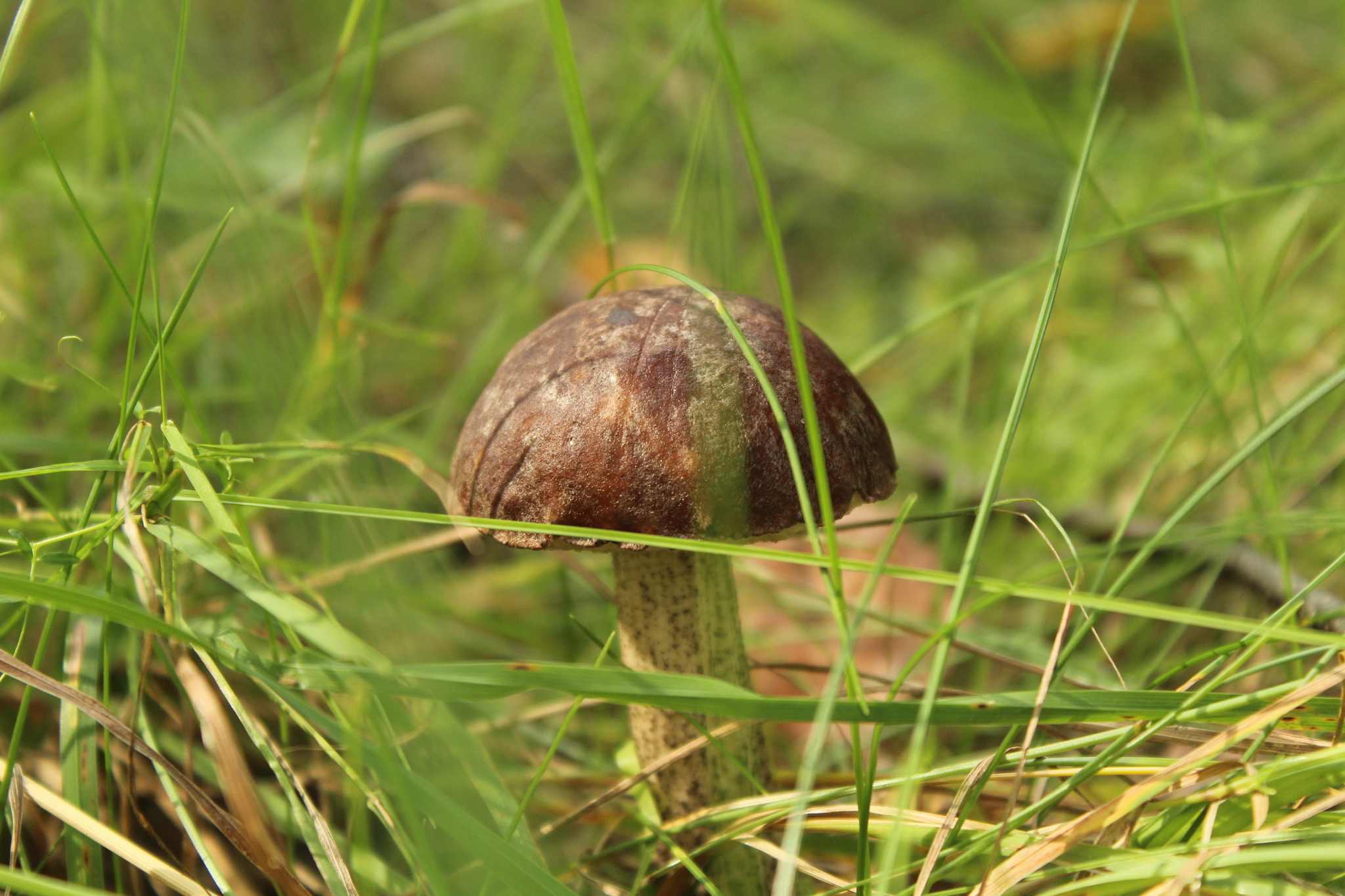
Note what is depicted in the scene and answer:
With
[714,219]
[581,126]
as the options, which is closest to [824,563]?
[581,126]

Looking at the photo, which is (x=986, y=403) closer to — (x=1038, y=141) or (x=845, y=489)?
(x=845, y=489)

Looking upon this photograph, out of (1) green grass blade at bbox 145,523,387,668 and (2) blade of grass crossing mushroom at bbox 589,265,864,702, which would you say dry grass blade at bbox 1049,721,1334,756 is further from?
(1) green grass blade at bbox 145,523,387,668

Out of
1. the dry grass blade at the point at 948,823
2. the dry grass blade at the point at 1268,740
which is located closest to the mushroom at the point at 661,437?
the dry grass blade at the point at 948,823

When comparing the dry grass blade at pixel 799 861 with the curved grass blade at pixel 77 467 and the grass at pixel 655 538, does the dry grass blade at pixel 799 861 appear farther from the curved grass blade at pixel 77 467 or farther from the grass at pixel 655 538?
the curved grass blade at pixel 77 467

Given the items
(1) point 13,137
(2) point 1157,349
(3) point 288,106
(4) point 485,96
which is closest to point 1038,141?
(2) point 1157,349

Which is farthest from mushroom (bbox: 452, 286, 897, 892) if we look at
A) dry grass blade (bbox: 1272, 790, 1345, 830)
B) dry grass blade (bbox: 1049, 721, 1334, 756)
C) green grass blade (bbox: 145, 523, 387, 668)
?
dry grass blade (bbox: 1272, 790, 1345, 830)
